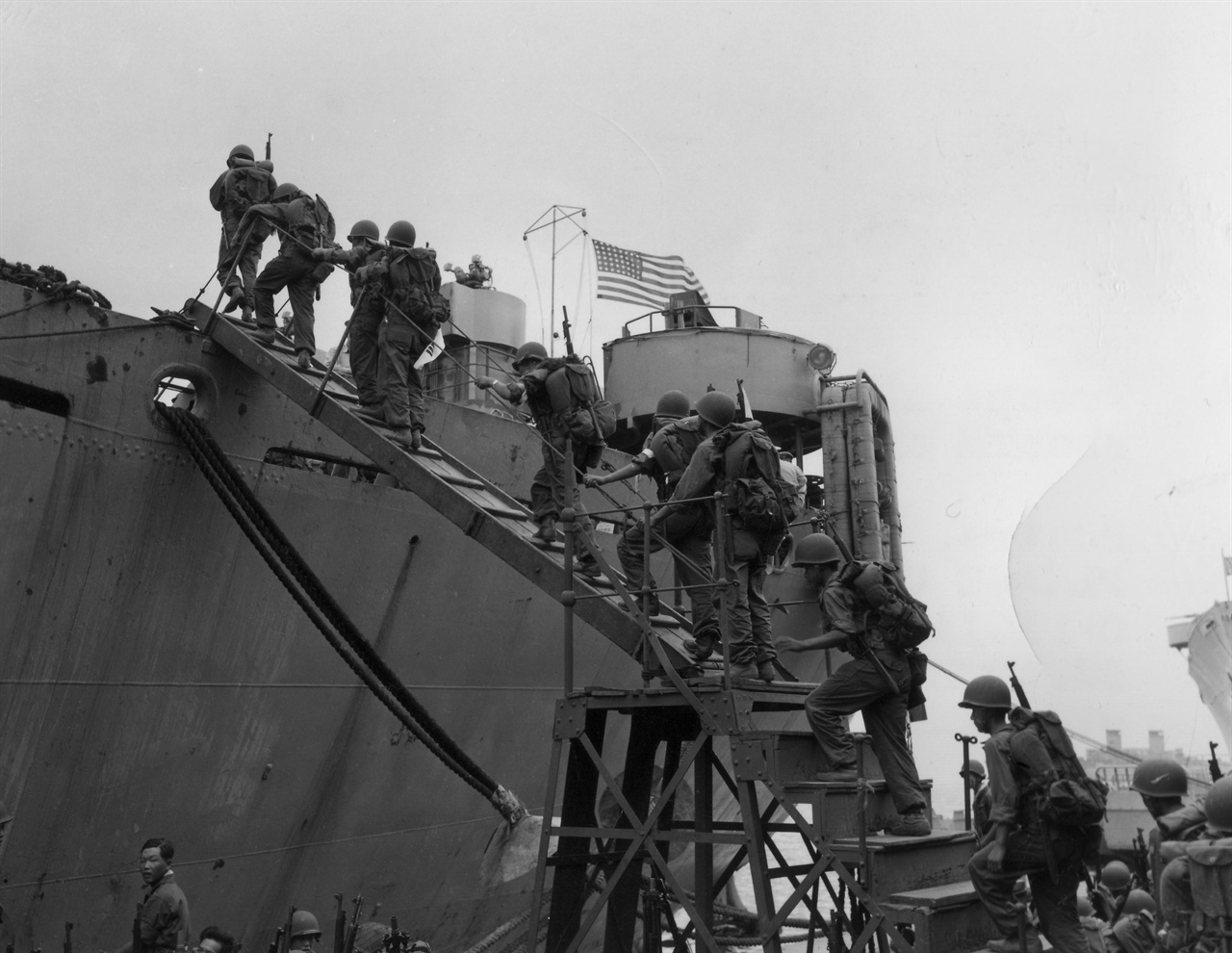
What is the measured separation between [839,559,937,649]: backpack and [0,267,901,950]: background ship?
196 cm

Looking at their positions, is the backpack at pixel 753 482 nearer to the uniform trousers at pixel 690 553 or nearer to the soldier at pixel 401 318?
the uniform trousers at pixel 690 553

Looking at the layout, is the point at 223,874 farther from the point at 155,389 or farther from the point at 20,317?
the point at 20,317

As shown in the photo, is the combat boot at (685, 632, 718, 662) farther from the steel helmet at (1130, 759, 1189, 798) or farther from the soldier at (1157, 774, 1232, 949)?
the soldier at (1157, 774, 1232, 949)

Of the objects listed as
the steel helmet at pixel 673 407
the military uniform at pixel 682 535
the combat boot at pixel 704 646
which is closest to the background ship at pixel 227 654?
the military uniform at pixel 682 535

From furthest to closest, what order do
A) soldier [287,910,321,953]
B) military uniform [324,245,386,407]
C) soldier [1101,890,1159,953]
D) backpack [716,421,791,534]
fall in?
military uniform [324,245,386,407], soldier [1101,890,1159,953], soldier [287,910,321,953], backpack [716,421,791,534]

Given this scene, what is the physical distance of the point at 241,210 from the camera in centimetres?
919

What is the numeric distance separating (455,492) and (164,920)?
2794 millimetres

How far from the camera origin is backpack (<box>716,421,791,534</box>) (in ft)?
19.8

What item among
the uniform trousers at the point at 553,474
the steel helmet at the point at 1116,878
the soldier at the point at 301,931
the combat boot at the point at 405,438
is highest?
the combat boot at the point at 405,438

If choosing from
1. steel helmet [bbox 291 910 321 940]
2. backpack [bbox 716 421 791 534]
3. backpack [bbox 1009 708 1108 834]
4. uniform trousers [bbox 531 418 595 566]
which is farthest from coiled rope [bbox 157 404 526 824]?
backpack [bbox 1009 708 1108 834]

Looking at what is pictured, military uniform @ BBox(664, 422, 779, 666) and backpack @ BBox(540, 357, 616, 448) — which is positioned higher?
backpack @ BBox(540, 357, 616, 448)

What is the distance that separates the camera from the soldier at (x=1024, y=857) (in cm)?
480

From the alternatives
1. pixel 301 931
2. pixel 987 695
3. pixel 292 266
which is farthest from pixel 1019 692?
pixel 292 266

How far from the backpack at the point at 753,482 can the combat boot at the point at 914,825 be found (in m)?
1.58
